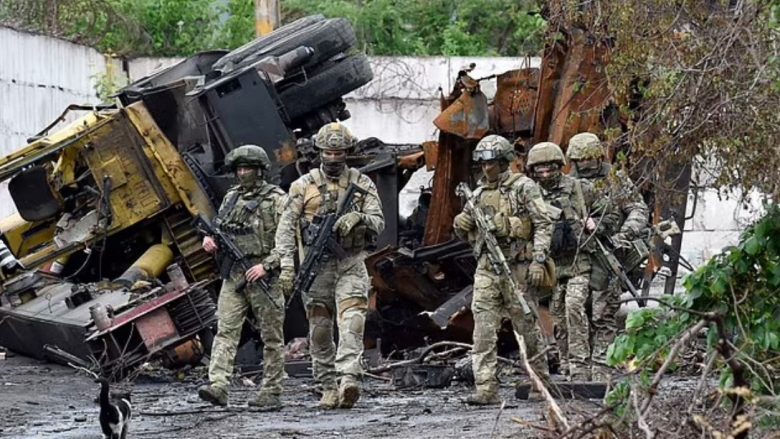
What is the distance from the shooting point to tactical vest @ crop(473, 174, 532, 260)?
11562 mm

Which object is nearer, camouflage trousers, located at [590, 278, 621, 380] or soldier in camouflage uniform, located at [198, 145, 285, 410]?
soldier in camouflage uniform, located at [198, 145, 285, 410]

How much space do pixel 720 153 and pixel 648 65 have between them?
0.55 meters

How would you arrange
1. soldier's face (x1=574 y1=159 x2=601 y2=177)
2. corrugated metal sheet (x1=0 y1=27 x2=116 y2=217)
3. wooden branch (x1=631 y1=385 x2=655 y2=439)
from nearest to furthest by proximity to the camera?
wooden branch (x1=631 y1=385 x2=655 y2=439) < soldier's face (x1=574 y1=159 x2=601 y2=177) < corrugated metal sheet (x1=0 y1=27 x2=116 y2=217)

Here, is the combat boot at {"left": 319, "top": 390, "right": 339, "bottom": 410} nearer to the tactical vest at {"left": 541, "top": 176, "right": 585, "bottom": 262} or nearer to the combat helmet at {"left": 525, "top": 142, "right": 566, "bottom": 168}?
the tactical vest at {"left": 541, "top": 176, "right": 585, "bottom": 262}

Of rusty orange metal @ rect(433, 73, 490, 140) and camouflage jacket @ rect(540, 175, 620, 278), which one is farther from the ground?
rusty orange metal @ rect(433, 73, 490, 140)

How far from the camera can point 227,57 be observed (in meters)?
16.4

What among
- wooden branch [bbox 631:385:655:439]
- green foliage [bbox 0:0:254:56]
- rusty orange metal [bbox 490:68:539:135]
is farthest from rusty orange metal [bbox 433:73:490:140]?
green foliage [bbox 0:0:254:56]

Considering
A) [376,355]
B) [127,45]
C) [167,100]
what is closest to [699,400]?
[376,355]

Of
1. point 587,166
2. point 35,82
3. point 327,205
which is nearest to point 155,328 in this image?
point 327,205

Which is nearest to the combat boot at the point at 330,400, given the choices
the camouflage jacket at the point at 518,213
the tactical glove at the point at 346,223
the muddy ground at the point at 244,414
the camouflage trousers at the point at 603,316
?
the muddy ground at the point at 244,414

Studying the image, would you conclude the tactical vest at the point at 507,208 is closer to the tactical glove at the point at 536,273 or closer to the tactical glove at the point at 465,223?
the tactical glove at the point at 465,223

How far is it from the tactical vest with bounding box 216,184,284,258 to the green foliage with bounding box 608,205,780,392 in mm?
4253

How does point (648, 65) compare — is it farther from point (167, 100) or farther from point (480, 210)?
point (167, 100)

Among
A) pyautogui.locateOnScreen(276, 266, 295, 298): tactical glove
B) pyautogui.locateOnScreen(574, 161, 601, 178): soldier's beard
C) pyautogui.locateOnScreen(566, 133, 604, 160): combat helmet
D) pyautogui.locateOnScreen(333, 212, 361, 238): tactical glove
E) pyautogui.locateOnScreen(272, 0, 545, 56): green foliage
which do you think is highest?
pyautogui.locateOnScreen(566, 133, 604, 160): combat helmet
